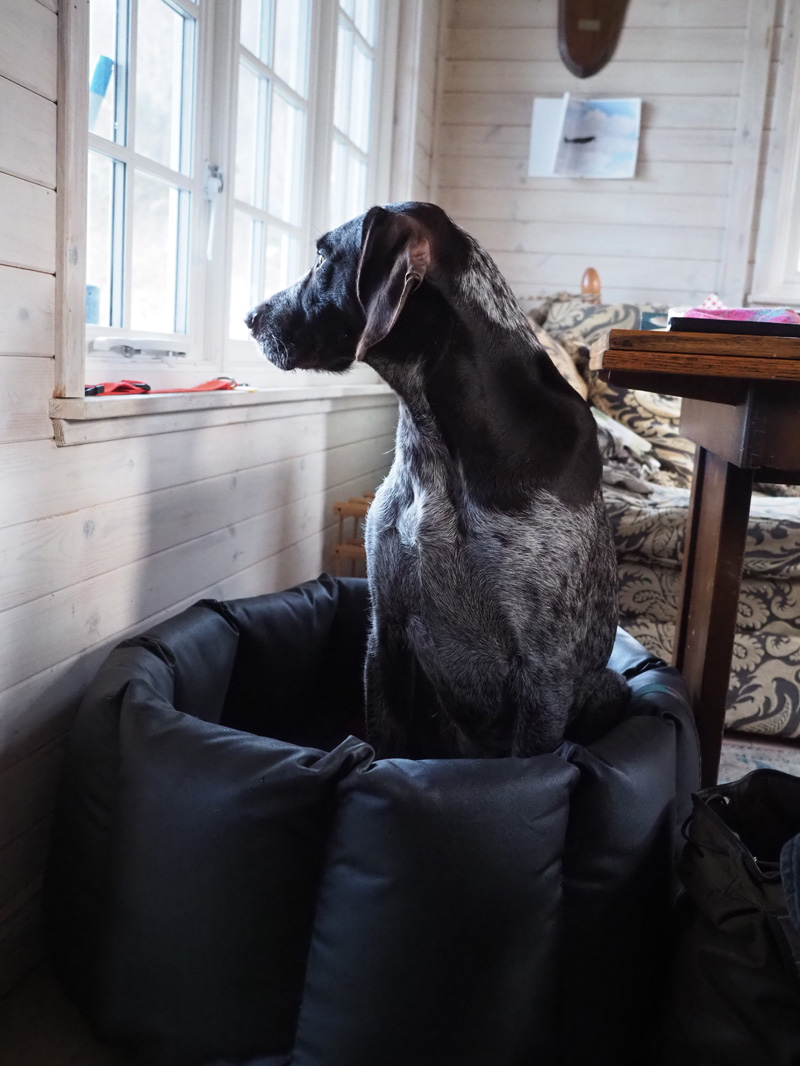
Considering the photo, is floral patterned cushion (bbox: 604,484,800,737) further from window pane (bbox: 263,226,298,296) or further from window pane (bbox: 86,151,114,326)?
window pane (bbox: 86,151,114,326)

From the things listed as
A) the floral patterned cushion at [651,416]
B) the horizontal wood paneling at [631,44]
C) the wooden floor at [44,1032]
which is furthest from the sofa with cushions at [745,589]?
the horizontal wood paneling at [631,44]

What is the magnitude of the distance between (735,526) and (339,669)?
0.98 meters

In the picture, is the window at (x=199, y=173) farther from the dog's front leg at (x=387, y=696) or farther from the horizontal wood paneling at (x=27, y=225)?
the dog's front leg at (x=387, y=696)

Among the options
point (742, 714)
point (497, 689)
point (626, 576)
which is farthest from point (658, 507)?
point (497, 689)

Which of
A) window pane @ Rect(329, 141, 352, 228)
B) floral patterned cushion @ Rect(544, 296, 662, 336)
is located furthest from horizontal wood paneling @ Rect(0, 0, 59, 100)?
floral patterned cushion @ Rect(544, 296, 662, 336)

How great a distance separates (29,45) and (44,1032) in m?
1.35

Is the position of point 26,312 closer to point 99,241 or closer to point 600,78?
point 99,241

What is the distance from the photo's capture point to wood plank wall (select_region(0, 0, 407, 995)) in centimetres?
119

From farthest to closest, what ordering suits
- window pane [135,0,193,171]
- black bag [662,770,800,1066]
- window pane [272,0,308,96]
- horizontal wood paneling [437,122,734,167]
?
horizontal wood paneling [437,122,734,167], window pane [272,0,308,96], window pane [135,0,193,171], black bag [662,770,800,1066]

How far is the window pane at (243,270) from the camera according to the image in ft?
7.42

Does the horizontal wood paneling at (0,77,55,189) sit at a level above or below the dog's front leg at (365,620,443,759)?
above

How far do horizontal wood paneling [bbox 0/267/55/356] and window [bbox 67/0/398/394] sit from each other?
0.09 m

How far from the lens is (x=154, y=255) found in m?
1.88

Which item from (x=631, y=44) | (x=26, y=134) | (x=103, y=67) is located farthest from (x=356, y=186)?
(x=26, y=134)
